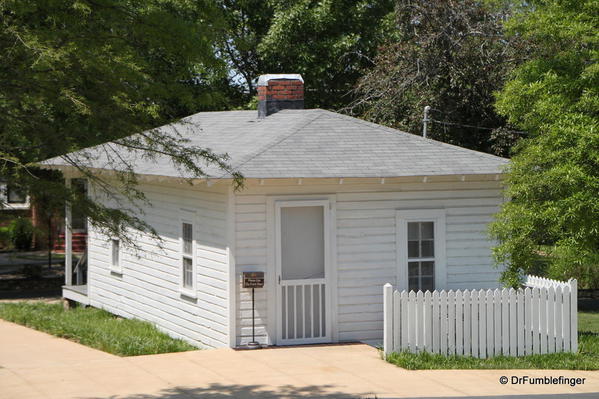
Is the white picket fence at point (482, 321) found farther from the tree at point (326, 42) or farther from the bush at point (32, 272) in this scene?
the bush at point (32, 272)

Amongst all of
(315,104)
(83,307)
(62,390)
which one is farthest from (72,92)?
(315,104)

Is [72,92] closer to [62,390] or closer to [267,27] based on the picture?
[62,390]

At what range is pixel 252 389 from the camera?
12.0m

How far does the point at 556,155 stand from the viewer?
1473cm

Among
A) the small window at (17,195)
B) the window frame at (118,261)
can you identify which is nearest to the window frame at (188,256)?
the window frame at (118,261)

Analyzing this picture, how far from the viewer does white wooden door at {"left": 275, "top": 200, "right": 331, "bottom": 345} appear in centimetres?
1515

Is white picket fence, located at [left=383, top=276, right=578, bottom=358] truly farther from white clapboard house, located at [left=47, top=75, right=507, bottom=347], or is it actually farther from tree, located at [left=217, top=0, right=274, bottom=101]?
tree, located at [left=217, top=0, right=274, bottom=101]

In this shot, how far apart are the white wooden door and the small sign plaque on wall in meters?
0.52

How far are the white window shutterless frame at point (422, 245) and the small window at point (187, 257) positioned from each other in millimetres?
3655

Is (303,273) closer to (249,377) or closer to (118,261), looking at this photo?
(249,377)

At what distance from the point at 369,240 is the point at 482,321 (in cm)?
241

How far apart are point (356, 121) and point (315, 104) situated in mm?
13039

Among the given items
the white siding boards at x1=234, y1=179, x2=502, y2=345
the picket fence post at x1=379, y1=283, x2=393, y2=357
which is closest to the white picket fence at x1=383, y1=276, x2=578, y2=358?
the picket fence post at x1=379, y1=283, x2=393, y2=357

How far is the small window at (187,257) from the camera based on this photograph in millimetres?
16469
